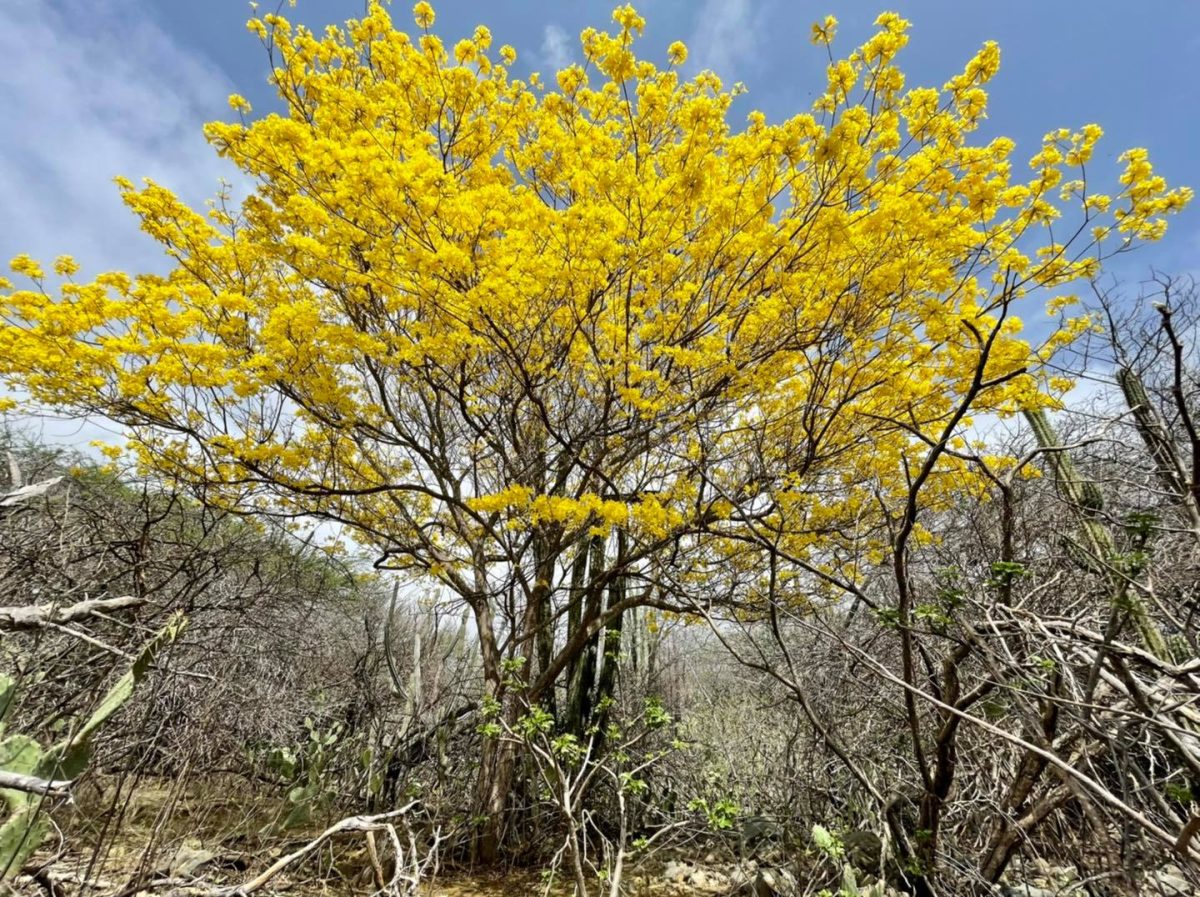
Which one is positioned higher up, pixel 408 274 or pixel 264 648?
pixel 408 274

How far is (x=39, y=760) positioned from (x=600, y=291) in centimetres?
330

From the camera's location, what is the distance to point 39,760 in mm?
1720

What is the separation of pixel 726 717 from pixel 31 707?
6.91m

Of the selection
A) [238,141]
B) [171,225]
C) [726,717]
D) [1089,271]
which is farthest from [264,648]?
[1089,271]

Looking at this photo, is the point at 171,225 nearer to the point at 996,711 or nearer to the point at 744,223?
the point at 744,223

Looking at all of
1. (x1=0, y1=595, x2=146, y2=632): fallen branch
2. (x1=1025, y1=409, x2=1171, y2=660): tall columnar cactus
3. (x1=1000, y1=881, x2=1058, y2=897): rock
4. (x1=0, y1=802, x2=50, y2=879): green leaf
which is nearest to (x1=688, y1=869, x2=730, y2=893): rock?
(x1=1000, y1=881, x2=1058, y2=897): rock

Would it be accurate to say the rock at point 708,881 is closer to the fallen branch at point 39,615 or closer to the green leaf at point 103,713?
the green leaf at point 103,713

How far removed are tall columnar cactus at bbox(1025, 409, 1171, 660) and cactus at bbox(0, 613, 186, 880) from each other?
258cm

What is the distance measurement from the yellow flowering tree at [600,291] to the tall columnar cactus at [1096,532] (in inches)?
20.4

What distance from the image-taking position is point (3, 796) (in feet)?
6.00

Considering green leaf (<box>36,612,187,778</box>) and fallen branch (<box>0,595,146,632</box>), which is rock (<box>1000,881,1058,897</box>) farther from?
fallen branch (<box>0,595,146,632</box>)

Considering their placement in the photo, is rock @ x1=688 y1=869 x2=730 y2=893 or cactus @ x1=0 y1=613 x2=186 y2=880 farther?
rock @ x1=688 y1=869 x2=730 y2=893

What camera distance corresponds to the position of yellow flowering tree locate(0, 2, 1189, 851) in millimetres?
3479

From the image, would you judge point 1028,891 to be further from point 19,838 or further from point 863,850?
point 19,838
